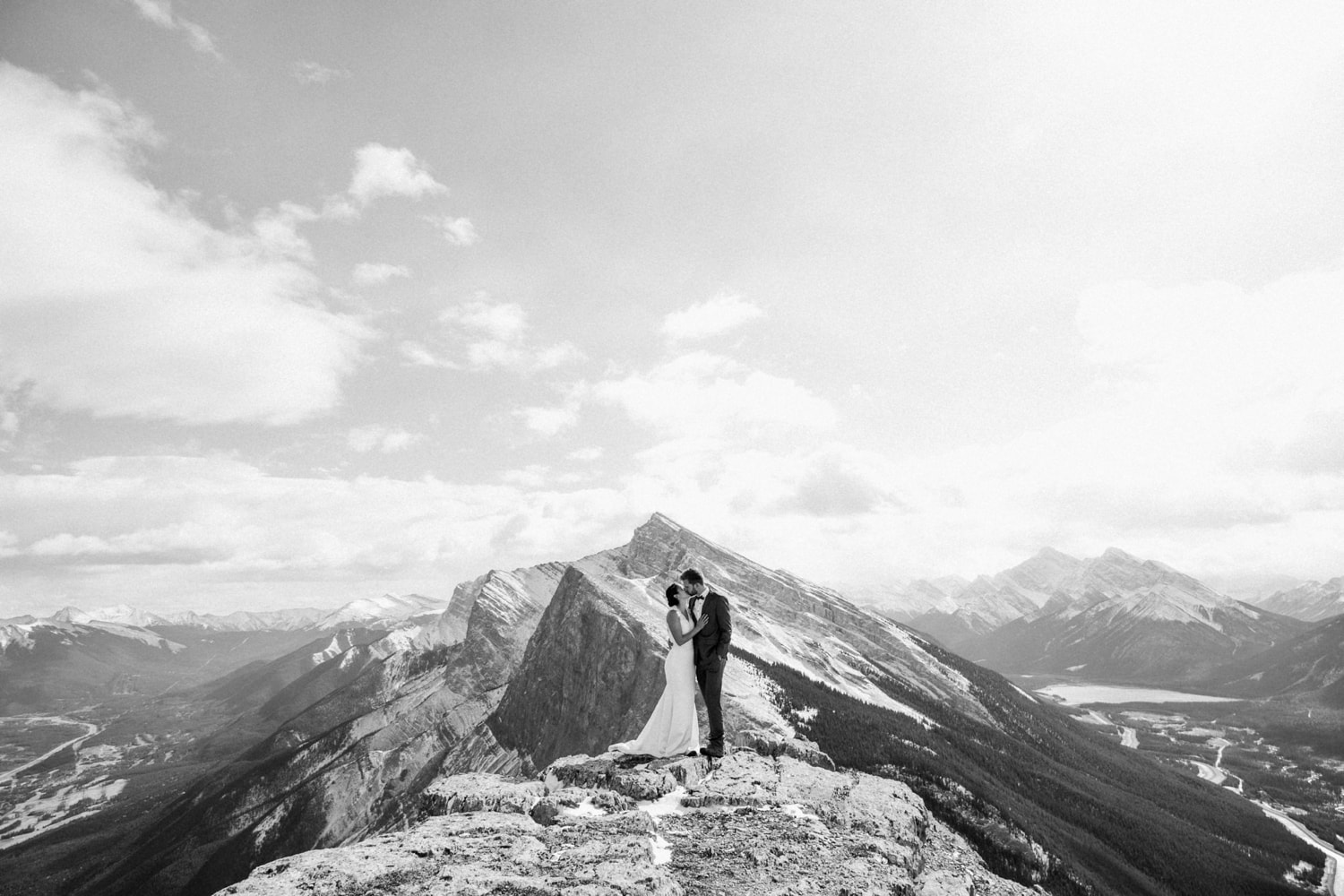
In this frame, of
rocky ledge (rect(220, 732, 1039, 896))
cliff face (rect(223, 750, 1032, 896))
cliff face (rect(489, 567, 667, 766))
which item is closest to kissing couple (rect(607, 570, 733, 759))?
rocky ledge (rect(220, 732, 1039, 896))

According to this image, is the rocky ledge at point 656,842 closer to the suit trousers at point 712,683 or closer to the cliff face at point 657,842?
the cliff face at point 657,842

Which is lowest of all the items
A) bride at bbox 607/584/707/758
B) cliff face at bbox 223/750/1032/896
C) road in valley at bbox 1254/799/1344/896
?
road in valley at bbox 1254/799/1344/896

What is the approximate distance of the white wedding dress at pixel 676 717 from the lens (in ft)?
73.6

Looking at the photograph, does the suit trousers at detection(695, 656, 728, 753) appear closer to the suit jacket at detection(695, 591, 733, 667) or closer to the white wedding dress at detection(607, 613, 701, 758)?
the suit jacket at detection(695, 591, 733, 667)

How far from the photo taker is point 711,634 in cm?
2253

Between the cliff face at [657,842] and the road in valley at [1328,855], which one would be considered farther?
the road in valley at [1328,855]

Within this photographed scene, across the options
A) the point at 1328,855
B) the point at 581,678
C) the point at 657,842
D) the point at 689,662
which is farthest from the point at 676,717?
the point at 1328,855

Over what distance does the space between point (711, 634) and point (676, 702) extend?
118 inches

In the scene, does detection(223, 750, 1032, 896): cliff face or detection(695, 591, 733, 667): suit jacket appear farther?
detection(695, 591, 733, 667): suit jacket

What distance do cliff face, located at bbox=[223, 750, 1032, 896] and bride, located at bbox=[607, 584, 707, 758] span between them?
34.7 inches

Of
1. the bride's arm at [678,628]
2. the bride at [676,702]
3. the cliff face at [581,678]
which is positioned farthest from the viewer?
the cliff face at [581,678]

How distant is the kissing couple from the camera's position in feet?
73.2

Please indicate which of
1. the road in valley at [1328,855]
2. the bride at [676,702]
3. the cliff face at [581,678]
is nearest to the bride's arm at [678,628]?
the bride at [676,702]

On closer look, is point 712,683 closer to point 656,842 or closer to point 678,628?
point 678,628
